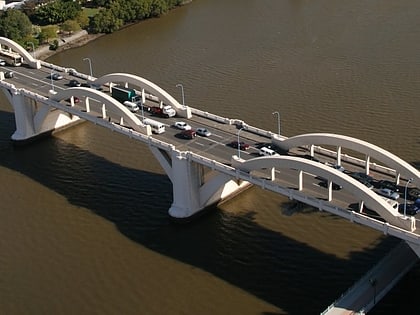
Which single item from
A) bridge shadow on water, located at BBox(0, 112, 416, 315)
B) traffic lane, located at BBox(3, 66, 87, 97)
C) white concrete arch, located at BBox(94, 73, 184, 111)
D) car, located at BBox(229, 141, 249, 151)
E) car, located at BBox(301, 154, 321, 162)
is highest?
white concrete arch, located at BBox(94, 73, 184, 111)

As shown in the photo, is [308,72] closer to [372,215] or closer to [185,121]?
→ [185,121]

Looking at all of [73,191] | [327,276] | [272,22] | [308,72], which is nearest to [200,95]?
[308,72]

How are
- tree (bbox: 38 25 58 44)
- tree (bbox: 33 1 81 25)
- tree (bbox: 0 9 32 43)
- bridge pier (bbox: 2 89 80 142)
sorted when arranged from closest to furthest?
bridge pier (bbox: 2 89 80 142) < tree (bbox: 0 9 32 43) < tree (bbox: 38 25 58 44) < tree (bbox: 33 1 81 25)

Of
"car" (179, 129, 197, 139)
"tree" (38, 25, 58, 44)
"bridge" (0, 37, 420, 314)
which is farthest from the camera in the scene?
"tree" (38, 25, 58, 44)

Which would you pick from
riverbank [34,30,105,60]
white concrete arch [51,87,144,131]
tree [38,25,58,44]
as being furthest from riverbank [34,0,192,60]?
white concrete arch [51,87,144,131]

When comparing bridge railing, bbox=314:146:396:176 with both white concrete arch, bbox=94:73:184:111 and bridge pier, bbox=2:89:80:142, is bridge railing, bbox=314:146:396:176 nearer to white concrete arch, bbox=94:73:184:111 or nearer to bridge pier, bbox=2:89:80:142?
white concrete arch, bbox=94:73:184:111

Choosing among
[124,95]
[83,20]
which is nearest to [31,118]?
[124,95]

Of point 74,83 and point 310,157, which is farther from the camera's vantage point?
point 74,83

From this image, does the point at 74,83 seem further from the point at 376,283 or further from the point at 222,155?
the point at 376,283
